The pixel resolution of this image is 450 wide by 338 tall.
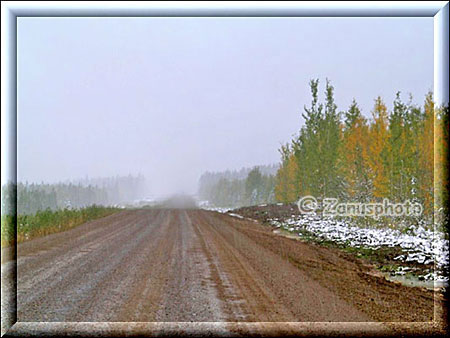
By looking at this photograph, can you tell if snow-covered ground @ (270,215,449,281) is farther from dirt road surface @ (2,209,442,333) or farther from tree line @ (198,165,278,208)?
tree line @ (198,165,278,208)

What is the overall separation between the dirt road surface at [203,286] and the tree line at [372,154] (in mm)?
3450

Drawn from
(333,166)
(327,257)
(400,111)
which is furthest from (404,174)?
(327,257)

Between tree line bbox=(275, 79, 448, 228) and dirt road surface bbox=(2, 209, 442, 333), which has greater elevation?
tree line bbox=(275, 79, 448, 228)

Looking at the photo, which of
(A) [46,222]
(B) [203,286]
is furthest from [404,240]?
Answer: (A) [46,222]

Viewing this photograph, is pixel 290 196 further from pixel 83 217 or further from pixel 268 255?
pixel 268 255

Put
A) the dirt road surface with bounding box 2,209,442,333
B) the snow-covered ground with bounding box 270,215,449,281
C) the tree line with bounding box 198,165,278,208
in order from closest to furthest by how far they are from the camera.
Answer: the dirt road surface with bounding box 2,209,442,333, the snow-covered ground with bounding box 270,215,449,281, the tree line with bounding box 198,165,278,208

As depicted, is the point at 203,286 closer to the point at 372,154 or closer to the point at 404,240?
the point at 404,240

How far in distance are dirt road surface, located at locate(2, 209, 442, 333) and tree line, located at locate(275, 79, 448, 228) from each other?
3.45 meters

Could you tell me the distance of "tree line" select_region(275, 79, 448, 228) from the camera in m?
15.0

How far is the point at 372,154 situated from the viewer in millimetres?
17750

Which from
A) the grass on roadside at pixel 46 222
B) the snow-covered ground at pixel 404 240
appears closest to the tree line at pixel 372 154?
the snow-covered ground at pixel 404 240

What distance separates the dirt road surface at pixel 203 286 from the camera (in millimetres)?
5301

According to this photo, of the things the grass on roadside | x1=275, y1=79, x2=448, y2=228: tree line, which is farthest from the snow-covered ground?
the grass on roadside

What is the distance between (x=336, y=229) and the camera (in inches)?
564
